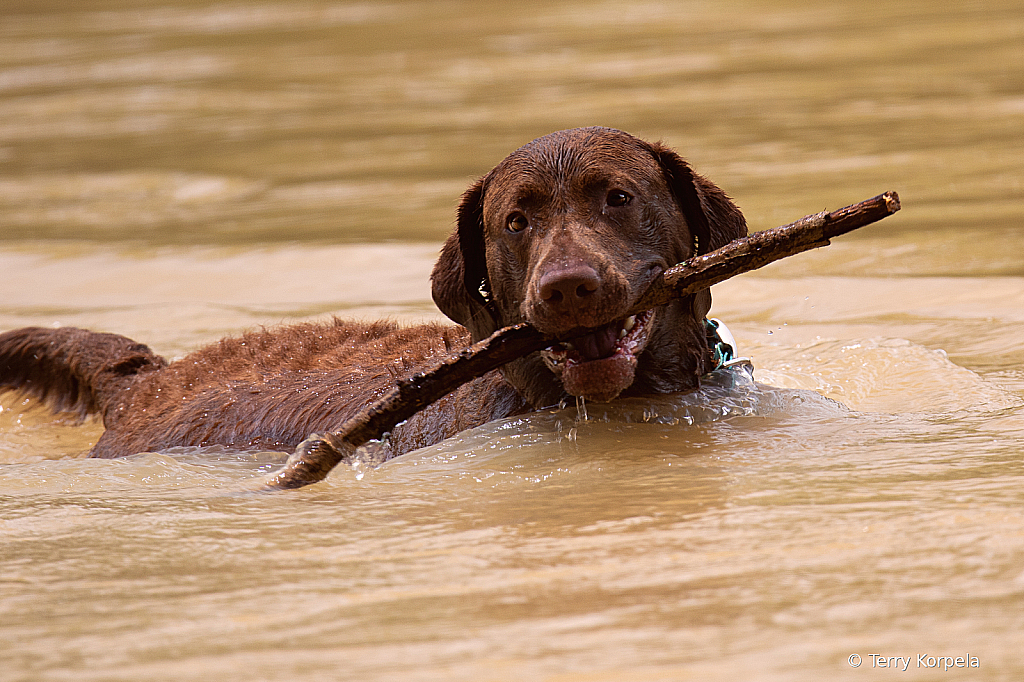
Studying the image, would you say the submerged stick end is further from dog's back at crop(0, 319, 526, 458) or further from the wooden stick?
dog's back at crop(0, 319, 526, 458)

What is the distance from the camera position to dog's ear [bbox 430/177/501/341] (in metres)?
5.25

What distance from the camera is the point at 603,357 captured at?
4.62 meters

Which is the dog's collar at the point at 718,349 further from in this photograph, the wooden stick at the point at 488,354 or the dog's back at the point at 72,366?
the dog's back at the point at 72,366

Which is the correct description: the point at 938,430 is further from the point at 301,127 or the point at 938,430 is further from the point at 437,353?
the point at 301,127

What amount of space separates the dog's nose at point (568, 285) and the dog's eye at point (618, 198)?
0.60 m

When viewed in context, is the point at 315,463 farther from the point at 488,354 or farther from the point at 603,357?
the point at 603,357

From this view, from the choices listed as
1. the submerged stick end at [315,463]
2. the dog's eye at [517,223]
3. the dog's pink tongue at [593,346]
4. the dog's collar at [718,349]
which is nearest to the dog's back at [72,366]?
the submerged stick end at [315,463]

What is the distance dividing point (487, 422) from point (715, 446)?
97 cm

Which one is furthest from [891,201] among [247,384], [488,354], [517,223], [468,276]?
[247,384]

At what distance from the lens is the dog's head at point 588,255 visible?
4.38 meters

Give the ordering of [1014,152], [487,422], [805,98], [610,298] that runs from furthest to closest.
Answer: [805,98]
[1014,152]
[487,422]
[610,298]

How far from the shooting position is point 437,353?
5.40 m

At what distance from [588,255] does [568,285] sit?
0.22 m

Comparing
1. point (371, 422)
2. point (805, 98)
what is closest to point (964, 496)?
point (371, 422)
